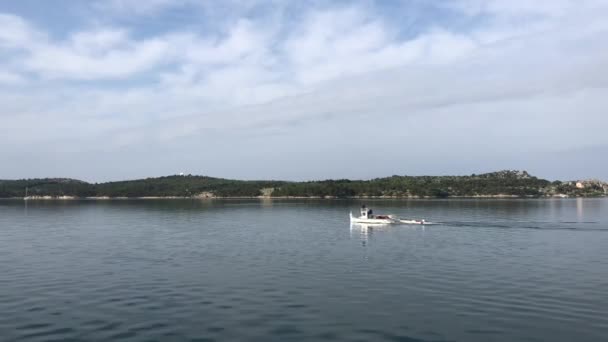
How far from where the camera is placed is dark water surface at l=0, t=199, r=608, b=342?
66.2 ft

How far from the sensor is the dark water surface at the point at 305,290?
20172mm

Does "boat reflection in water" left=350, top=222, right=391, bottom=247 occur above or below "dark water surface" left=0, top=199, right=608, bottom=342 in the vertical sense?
above

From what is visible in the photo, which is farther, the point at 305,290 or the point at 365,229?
the point at 365,229

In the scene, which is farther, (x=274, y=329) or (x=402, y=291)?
(x=402, y=291)

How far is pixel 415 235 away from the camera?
57625mm

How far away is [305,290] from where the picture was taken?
90.6ft

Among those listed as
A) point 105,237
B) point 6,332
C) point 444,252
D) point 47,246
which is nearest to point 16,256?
point 47,246

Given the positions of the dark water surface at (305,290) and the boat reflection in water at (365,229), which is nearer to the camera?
the dark water surface at (305,290)

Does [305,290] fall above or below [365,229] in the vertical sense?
below

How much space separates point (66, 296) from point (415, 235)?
130 ft

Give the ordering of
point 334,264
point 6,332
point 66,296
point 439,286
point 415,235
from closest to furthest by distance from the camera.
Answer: point 6,332
point 66,296
point 439,286
point 334,264
point 415,235

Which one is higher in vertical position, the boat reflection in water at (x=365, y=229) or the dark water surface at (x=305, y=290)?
the boat reflection in water at (x=365, y=229)

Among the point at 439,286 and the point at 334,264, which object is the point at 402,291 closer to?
the point at 439,286

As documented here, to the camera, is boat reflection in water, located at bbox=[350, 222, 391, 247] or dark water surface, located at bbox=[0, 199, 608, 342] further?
boat reflection in water, located at bbox=[350, 222, 391, 247]
